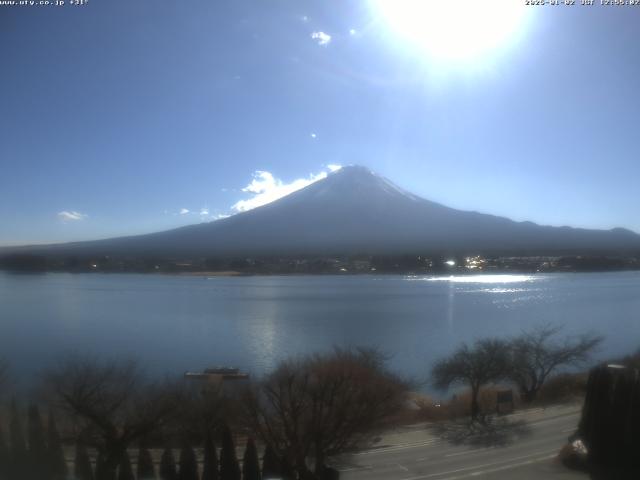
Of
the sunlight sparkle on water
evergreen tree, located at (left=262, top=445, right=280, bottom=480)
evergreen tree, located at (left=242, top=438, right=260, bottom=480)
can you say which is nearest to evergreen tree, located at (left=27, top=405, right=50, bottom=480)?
evergreen tree, located at (left=242, top=438, right=260, bottom=480)

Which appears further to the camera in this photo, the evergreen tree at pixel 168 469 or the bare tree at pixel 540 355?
the bare tree at pixel 540 355

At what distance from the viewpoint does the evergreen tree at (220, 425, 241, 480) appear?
9.83 feet

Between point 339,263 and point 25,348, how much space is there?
9.10 meters

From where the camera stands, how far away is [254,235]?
18.0m

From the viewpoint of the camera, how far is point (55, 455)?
2.96 metres

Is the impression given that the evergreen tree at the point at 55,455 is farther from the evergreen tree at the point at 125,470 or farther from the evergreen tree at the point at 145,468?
the evergreen tree at the point at 145,468

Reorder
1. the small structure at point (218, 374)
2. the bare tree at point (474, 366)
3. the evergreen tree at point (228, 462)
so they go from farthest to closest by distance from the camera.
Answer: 1. the bare tree at point (474, 366)
2. the small structure at point (218, 374)
3. the evergreen tree at point (228, 462)

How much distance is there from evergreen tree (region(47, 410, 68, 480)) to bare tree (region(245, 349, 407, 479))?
106cm

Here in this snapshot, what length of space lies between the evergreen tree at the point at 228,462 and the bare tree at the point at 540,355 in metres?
2.53

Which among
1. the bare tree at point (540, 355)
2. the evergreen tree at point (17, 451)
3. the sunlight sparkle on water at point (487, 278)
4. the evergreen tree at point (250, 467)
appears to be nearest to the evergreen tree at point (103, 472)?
the evergreen tree at point (17, 451)

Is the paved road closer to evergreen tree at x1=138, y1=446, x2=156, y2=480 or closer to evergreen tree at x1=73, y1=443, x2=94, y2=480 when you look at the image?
evergreen tree at x1=138, y1=446, x2=156, y2=480

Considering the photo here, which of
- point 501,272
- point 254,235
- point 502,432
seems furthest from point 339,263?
point 502,432

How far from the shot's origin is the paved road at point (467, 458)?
2.91 m

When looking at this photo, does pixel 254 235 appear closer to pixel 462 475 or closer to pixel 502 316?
pixel 502 316
